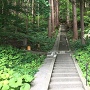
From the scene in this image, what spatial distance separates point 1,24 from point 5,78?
28.6 ft

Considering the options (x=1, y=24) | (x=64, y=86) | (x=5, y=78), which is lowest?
(x=64, y=86)

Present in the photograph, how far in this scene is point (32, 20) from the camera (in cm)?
4222

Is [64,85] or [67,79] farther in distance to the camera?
[67,79]

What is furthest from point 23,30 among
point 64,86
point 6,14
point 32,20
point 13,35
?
point 64,86

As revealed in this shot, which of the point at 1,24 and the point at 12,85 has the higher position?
the point at 1,24

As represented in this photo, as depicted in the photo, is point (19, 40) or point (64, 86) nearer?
point (64, 86)

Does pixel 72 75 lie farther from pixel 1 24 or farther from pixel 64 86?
pixel 1 24

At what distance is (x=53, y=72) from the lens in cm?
1138

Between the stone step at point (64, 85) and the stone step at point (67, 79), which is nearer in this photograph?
the stone step at point (64, 85)

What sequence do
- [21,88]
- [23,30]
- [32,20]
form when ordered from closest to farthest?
1. [21,88]
2. [23,30]
3. [32,20]

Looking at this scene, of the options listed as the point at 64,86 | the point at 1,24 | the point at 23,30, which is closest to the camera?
the point at 64,86

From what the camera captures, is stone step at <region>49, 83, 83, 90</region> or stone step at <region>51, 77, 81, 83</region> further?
stone step at <region>51, 77, 81, 83</region>

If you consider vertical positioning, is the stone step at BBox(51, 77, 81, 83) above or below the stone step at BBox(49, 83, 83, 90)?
above

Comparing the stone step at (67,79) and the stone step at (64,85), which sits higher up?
the stone step at (67,79)
